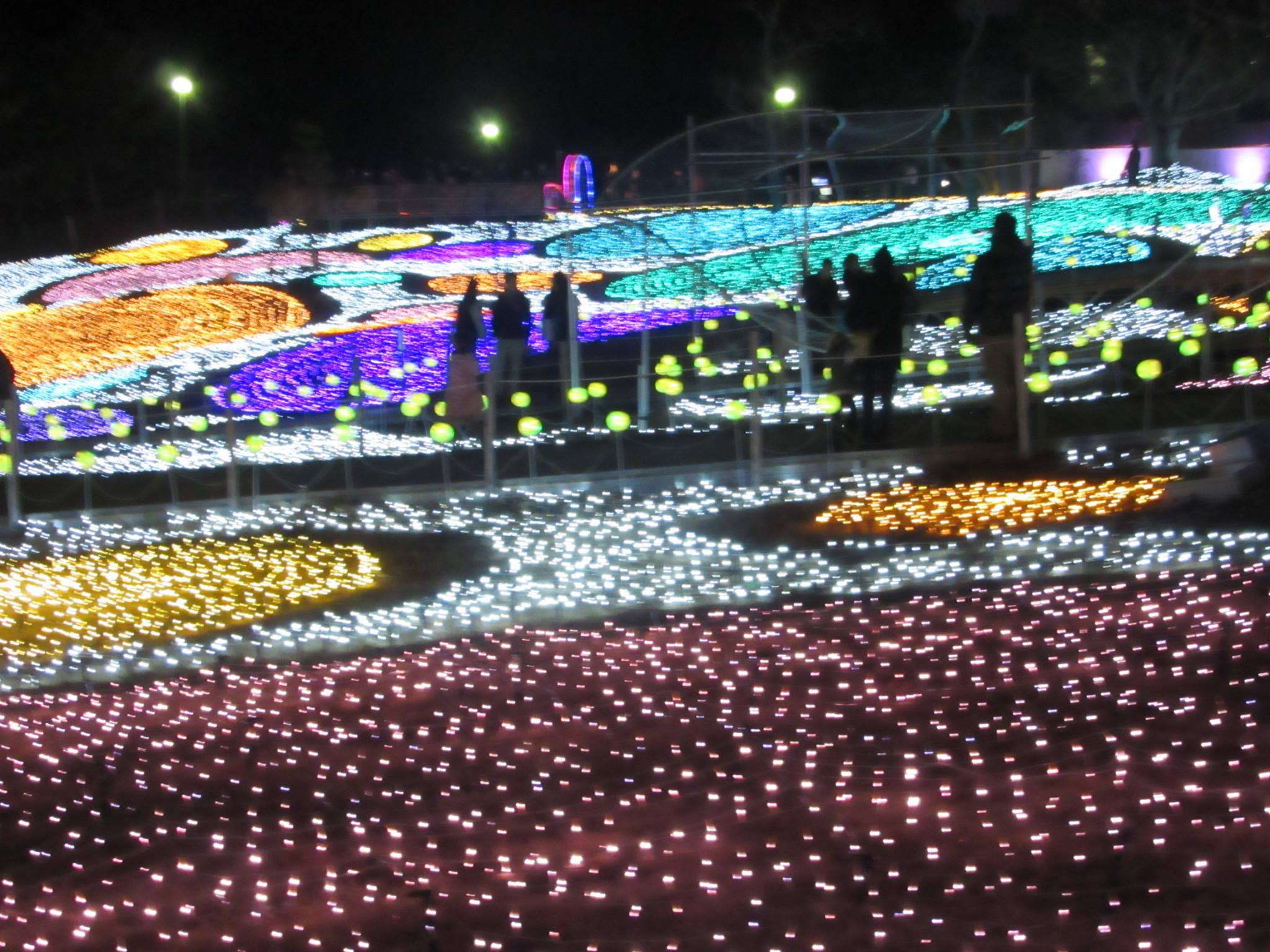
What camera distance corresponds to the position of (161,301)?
17.3m

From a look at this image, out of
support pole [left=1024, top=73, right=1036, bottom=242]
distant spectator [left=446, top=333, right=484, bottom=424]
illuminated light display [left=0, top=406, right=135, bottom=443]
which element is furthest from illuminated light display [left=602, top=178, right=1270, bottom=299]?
illuminated light display [left=0, top=406, right=135, bottom=443]

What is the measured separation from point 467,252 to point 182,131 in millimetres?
13489

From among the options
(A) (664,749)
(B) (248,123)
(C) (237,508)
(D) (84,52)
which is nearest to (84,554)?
(C) (237,508)

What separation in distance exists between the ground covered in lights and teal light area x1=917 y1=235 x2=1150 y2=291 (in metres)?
7.28

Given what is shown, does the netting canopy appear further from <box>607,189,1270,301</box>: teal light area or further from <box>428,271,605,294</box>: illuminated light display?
<box>428,271,605,294</box>: illuminated light display

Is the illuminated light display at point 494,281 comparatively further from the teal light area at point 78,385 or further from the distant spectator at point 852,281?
the distant spectator at point 852,281

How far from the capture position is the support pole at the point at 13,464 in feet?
33.8

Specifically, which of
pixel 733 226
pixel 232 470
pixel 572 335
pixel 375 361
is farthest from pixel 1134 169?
pixel 232 470

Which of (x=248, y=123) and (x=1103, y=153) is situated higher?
(x=248, y=123)

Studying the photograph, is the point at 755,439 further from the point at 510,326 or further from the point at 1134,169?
the point at 1134,169

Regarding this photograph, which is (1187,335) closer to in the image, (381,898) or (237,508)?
(237,508)

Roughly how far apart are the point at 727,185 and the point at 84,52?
22.5 metres

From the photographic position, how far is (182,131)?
2883cm

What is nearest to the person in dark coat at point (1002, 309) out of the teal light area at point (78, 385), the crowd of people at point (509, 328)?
the crowd of people at point (509, 328)
